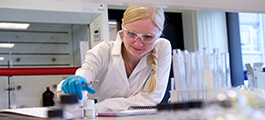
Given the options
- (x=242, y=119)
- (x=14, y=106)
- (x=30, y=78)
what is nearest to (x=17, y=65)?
(x=30, y=78)

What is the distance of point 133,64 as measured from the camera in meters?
1.77

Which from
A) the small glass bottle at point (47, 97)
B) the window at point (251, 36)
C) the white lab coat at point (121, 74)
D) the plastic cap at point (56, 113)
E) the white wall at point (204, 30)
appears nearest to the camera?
the plastic cap at point (56, 113)

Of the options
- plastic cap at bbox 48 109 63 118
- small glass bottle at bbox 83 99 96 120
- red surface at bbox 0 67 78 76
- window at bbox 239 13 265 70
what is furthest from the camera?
window at bbox 239 13 265 70

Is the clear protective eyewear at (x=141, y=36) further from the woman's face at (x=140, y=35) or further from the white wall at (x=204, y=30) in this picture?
the white wall at (x=204, y=30)

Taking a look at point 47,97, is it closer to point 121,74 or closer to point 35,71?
point 35,71

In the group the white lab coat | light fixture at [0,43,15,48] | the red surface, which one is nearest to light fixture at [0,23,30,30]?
light fixture at [0,43,15,48]

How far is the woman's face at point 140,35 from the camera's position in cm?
152

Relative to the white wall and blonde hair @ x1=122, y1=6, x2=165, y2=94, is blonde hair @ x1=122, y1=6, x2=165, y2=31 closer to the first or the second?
blonde hair @ x1=122, y1=6, x2=165, y2=94

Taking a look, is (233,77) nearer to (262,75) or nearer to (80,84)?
(262,75)

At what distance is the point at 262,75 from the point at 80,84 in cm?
87

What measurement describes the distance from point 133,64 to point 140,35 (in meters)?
0.29

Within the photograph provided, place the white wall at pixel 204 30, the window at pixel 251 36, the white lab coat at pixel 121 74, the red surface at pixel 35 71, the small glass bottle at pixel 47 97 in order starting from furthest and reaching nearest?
1. the window at pixel 251 36
2. the white wall at pixel 204 30
3. the small glass bottle at pixel 47 97
4. the red surface at pixel 35 71
5. the white lab coat at pixel 121 74

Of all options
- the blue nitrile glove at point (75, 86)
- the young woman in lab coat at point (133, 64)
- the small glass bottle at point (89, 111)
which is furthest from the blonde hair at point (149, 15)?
the small glass bottle at point (89, 111)

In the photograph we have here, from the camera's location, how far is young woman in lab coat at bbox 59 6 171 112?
4.97ft
